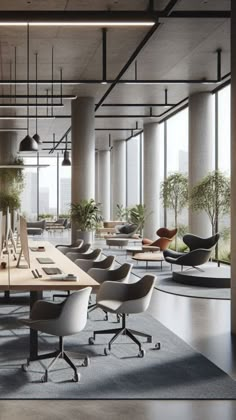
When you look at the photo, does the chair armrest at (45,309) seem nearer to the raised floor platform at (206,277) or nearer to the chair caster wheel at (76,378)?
the chair caster wheel at (76,378)

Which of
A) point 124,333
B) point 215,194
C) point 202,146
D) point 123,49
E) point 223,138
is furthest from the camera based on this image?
point 202,146

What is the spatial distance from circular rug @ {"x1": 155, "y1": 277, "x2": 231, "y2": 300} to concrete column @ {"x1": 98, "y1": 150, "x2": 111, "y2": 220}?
16707mm

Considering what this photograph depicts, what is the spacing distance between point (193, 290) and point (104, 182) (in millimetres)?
17927

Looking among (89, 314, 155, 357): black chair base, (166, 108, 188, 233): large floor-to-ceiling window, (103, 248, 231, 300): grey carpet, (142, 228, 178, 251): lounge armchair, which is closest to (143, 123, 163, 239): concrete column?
(166, 108, 188, 233): large floor-to-ceiling window

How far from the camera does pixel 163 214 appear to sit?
767 inches

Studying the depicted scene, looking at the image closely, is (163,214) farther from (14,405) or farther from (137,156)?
(14,405)

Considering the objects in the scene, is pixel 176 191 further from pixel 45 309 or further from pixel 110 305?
pixel 45 309

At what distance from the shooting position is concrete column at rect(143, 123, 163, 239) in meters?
19.9

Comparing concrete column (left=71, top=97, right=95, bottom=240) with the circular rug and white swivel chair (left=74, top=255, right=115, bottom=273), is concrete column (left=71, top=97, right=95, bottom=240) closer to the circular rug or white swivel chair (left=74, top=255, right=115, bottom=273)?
the circular rug

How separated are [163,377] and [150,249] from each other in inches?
362

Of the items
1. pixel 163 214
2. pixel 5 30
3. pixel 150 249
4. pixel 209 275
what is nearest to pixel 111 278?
pixel 209 275

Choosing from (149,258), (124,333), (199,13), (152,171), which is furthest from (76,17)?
(152,171)

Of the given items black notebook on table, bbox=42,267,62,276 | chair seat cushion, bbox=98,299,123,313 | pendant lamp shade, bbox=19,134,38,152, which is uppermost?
pendant lamp shade, bbox=19,134,38,152

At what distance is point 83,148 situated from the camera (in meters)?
14.8
